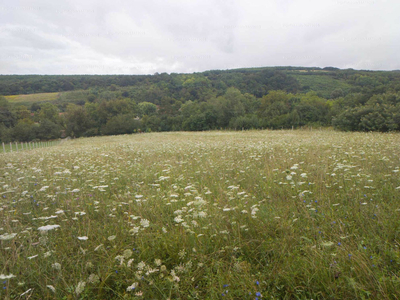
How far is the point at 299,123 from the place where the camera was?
59.9m

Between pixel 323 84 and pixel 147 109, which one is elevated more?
pixel 323 84

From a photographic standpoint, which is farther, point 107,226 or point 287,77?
point 287,77

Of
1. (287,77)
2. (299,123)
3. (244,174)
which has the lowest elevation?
(299,123)

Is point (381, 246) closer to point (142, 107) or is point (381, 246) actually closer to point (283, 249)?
point (283, 249)

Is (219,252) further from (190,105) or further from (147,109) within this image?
(147,109)

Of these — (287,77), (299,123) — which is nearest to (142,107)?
(299,123)

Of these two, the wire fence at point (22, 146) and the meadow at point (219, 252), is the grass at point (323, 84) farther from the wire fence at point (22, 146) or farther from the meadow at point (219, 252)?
the meadow at point (219, 252)

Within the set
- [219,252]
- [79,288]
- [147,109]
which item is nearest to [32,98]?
[147,109]

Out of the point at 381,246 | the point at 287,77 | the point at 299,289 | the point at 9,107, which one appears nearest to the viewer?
the point at 299,289

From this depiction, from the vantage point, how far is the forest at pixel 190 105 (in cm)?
3678

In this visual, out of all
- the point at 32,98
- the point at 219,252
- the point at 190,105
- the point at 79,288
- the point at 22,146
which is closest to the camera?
the point at 79,288

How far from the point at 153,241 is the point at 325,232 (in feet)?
7.64

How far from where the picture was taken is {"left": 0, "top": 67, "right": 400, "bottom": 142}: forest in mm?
36781

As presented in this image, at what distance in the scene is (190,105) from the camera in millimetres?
77312
